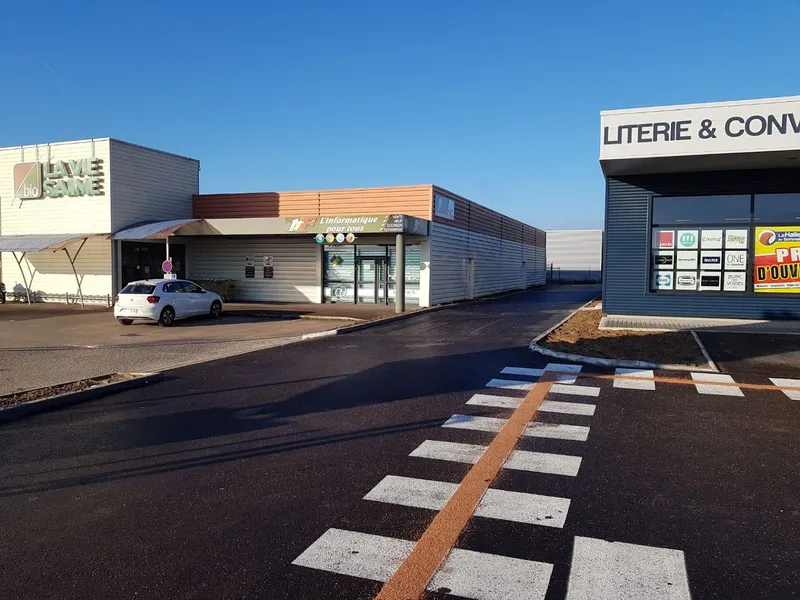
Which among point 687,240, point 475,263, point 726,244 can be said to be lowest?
point 475,263

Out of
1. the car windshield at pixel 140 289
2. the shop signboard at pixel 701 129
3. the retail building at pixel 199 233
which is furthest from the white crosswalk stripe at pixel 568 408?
the retail building at pixel 199 233

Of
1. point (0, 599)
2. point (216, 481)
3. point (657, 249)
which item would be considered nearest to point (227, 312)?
point (657, 249)

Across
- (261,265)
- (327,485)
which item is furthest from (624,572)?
(261,265)

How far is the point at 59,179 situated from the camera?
88.5ft

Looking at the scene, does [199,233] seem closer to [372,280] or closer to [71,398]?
[372,280]

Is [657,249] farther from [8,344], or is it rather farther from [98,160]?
[98,160]

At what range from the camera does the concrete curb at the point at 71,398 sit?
25.0 feet

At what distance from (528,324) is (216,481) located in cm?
1421

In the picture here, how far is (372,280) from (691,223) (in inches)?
524

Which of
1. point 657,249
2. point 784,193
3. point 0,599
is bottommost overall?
point 0,599

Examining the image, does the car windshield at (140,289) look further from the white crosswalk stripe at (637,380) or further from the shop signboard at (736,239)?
the shop signboard at (736,239)

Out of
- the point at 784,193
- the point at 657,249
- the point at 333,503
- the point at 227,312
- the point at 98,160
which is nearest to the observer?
the point at 333,503

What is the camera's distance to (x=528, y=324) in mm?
18516

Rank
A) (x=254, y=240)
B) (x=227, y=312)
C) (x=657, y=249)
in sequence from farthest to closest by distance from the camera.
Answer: (x=254, y=240)
(x=227, y=312)
(x=657, y=249)
